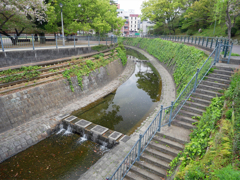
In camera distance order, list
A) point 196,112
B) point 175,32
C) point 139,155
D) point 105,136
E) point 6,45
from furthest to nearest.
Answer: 1. point 175,32
2. point 6,45
3. point 105,136
4. point 196,112
5. point 139,155

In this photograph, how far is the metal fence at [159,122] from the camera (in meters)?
6.09

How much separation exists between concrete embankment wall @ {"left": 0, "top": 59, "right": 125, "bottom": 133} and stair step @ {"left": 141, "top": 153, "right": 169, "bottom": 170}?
7614mm

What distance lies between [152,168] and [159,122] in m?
1.90

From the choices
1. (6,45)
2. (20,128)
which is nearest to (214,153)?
(20,128)

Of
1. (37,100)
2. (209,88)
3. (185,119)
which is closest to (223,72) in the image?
(209,88)

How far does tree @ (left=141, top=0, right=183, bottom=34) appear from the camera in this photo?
39.4m

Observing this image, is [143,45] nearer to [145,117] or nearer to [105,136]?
[145,117]

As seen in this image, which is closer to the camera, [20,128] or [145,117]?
[20,128]

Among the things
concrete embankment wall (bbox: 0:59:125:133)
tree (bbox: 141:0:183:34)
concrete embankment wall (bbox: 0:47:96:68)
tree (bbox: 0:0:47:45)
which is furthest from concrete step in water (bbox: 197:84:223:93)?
tree (bbox: 141:0:183:34)

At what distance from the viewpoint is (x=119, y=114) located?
12.0 metres

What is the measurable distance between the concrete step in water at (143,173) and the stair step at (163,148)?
100 cm

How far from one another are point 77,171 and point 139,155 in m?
3.08

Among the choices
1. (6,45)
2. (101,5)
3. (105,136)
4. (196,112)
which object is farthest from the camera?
(101,5)

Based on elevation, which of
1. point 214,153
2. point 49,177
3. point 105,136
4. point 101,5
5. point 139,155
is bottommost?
point 49,177
